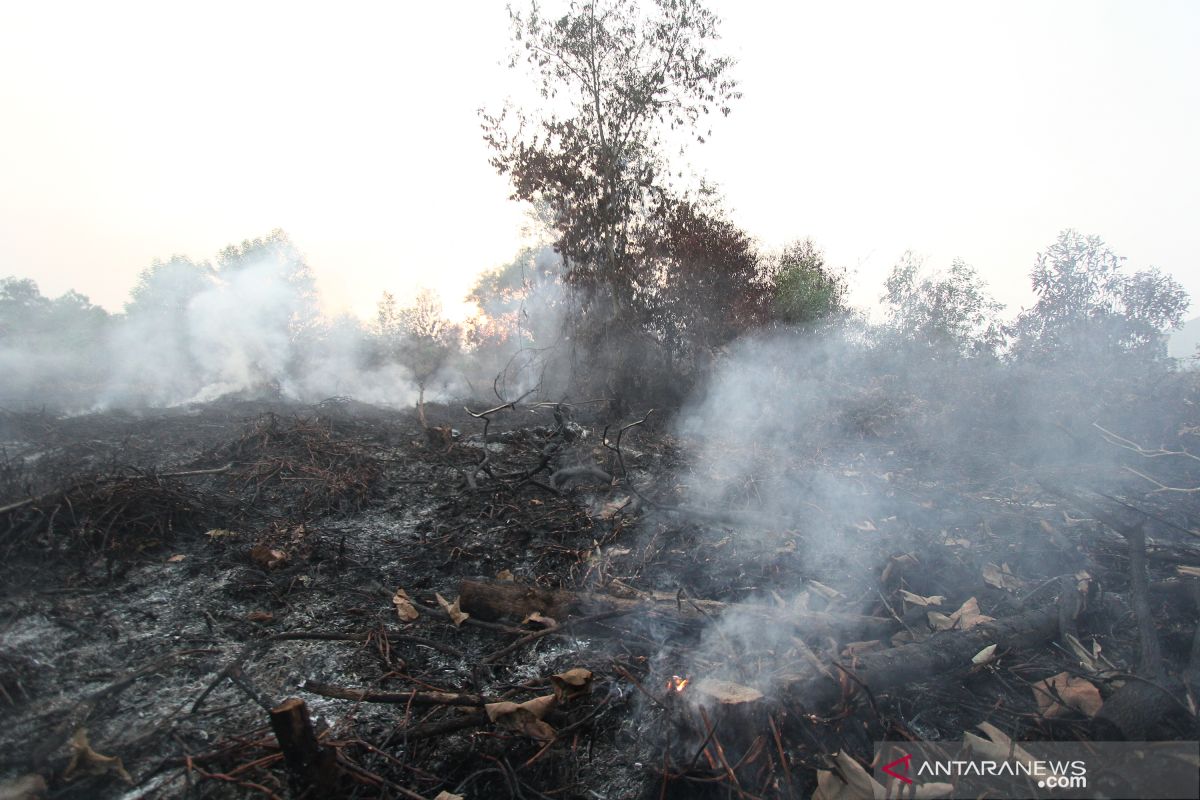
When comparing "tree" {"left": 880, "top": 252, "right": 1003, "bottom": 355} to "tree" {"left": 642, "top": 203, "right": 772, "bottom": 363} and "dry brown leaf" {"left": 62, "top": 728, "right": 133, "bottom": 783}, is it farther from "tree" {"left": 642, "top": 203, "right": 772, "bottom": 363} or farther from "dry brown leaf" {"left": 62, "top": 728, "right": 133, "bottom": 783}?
"dry brown leaf" {"left": 62, "top": 728, "right": 133, "bottom": 783}

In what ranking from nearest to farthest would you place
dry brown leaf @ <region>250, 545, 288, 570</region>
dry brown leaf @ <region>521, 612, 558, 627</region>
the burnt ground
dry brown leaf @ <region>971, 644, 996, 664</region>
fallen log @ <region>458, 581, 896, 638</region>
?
the burnt ground, dry brown leaf @ <region>971, 644, 996, 664</region>, fallen log @ <region>458, 581, 896, 638</region>, dry brown leaf @ <region>521, 612, 558, 627</region>, dry brown leaf @ <region>250, 545, 288, 570</region>

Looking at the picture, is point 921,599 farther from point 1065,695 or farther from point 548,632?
point 548,632

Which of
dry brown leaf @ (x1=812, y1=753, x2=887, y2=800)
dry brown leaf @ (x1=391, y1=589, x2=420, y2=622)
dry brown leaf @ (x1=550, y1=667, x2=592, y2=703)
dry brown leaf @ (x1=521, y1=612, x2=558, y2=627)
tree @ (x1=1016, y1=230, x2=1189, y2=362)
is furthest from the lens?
tree @ (x1=1016, y1=230, x2=1189, y2=362)

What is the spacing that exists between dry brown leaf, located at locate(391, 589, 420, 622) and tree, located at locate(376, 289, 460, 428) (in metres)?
18.6

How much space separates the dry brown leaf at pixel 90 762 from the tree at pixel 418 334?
65.5ft

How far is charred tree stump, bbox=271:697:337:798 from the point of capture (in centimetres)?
173

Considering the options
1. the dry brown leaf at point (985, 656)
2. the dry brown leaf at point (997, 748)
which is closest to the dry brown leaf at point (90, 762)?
the dry brown leaf at point (997, 748)

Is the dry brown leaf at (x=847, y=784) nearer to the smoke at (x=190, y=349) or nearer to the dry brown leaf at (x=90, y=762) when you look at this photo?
the dry brown leaf at (x=90, y=762)

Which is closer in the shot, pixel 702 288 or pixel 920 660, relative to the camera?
pixel 920 660

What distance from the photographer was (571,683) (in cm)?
252

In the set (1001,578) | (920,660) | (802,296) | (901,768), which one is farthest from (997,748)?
(802,296)

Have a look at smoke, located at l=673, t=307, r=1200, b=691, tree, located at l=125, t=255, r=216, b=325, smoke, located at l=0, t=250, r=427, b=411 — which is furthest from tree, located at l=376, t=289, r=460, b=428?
smoke, located at l=673, t=307, r=1200, b=691

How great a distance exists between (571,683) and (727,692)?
0.75 m

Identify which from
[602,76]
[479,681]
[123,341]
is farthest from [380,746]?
[123,341]
